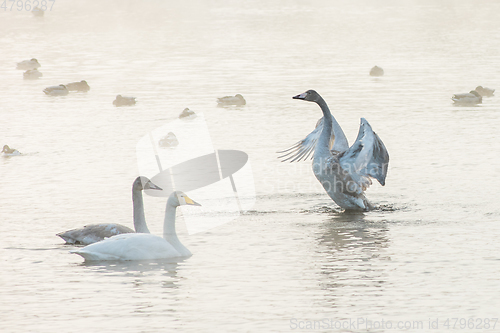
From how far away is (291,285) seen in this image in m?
11.3

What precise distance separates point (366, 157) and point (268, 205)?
206 centimetres

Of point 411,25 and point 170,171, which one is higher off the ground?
point 411,25

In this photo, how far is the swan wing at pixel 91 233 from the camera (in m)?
13.2

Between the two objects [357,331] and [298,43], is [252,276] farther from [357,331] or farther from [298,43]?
[298,43]

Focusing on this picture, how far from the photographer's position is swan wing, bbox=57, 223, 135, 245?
43.2 feet

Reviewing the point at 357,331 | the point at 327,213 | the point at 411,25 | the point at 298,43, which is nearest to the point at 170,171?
the point at 327,213

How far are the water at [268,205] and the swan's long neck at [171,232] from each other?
0.27m

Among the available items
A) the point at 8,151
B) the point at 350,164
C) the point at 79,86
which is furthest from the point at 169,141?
the point at 79,86

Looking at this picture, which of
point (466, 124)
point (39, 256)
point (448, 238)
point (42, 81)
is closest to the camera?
point (39, 256)

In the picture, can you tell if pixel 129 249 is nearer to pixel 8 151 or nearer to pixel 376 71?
pixel 8 151

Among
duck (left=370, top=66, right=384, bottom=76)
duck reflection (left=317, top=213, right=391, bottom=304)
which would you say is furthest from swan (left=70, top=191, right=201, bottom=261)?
duck (left=370, top=66, right=384, bottom=76)

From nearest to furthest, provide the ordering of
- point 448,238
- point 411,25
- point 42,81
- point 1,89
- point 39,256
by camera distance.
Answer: point 39,256 < point 448,238 < point 1,89 < point 42,81 < point 411,25

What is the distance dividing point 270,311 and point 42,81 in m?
31.0

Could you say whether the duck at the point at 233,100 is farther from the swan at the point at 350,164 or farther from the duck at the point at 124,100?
the swan at the point at 350,164
